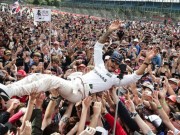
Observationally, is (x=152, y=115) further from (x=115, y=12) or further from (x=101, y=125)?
(x=115, y=12)

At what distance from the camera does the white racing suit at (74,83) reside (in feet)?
17.0

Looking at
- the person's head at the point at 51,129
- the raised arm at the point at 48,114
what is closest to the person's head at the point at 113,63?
the raised arm at the point at 48,114

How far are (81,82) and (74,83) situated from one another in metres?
0.11

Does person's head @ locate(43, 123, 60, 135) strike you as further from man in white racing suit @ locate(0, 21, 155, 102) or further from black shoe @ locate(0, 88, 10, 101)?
man in white racing suit @ locate(0, 21, 155, 102)

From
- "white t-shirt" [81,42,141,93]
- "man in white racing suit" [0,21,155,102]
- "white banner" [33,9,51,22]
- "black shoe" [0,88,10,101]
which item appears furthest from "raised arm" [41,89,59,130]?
"white banner" [33,9,51,22]

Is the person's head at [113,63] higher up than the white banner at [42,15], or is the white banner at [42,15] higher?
the person's head at [113,63]

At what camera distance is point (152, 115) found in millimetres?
4977

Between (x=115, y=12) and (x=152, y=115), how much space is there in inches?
2287

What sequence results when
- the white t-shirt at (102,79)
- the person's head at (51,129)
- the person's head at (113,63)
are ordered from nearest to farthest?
the person's head at (51,129), the white t-shirt at (102,79), the person's head at (113,63)

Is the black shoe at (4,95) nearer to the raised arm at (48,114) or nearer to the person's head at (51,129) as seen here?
the raised arm at (48,114)

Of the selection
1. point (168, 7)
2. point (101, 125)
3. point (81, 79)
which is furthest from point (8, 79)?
point (168, 7)

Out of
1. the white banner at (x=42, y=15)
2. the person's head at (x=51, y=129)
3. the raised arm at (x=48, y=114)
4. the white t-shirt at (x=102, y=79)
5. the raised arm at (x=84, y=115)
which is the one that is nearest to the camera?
the person's head at (x=51, y=129)

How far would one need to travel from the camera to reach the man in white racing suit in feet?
17.0

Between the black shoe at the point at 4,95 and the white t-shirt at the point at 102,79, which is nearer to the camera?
the black shoe at the point at 4,95
